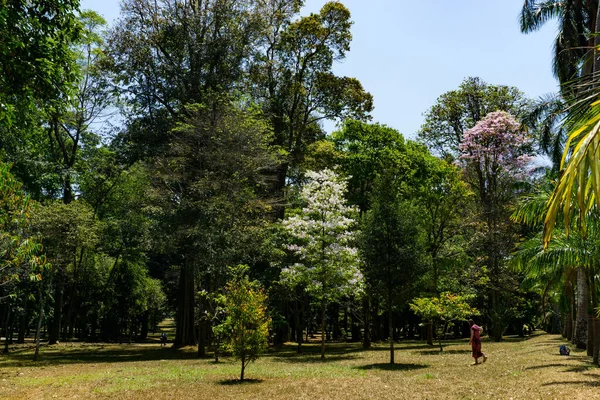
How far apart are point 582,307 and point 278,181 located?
21.1 m

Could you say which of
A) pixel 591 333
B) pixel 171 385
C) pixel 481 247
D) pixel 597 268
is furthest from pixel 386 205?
pixel 481 247

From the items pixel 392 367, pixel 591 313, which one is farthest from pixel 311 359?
pixel 591 313

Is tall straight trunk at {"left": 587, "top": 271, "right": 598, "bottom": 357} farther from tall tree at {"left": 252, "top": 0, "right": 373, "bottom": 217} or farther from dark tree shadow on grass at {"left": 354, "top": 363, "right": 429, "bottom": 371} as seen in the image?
A: tall tree at {"left": 252, "top": 0, "right": 373, "bottom": 217}

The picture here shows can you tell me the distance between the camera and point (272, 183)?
113ft

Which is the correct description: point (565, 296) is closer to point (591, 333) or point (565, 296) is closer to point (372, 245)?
point (591, 333)

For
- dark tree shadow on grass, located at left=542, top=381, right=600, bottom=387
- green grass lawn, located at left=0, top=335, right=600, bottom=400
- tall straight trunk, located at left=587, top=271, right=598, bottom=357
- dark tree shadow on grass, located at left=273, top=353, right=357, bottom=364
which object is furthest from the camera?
dark tree shadow on grass, located at left=273, top=353, right=357, bottom=364

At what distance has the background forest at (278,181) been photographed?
65.2ft

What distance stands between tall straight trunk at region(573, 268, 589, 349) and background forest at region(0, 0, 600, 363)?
133mm

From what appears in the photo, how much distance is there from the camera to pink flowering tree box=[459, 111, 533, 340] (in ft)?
106

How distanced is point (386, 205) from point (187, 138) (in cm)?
1341

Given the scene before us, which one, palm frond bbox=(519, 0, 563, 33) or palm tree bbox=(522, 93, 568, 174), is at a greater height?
palm frond bbox=(519, 0, 563, 33)

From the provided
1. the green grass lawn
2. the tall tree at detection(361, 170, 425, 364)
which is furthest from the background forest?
the green grass lawn

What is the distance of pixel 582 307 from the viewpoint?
2062 cm

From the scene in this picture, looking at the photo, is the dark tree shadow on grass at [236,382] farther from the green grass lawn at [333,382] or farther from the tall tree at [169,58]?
the tall tree at [169,58]
